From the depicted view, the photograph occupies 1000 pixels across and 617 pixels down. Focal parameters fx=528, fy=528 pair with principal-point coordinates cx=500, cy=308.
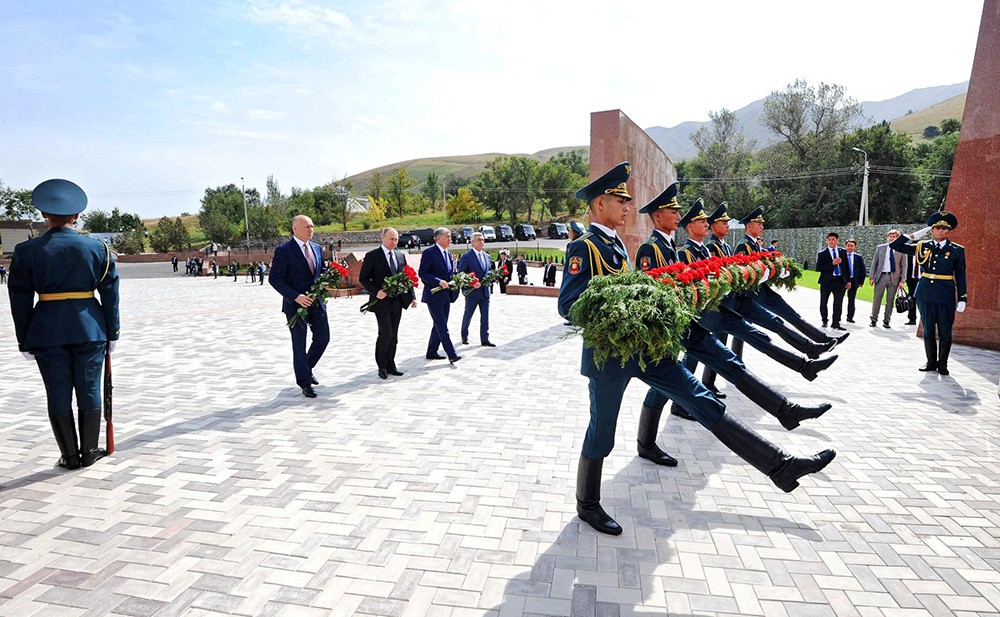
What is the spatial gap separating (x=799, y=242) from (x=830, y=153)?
15268 mm

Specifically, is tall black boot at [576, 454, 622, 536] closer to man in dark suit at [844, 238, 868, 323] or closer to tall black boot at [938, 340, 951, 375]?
tall black boot at [938, 340, 951, 375]

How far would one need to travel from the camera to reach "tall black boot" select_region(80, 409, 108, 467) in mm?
4480

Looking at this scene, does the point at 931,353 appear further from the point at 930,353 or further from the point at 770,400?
the point at 770,400

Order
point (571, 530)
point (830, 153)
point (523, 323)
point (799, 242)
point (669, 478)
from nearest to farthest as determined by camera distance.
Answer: point (571, 530) → point (669, 478) → point (523, 323) → point (799, 242) → point (830, 153)

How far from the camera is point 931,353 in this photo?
7.59m

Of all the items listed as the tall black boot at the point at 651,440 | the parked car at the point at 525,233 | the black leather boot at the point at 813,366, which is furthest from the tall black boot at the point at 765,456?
the parked car at the point at 525,233

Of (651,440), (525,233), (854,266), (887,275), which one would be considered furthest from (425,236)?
(651,440)

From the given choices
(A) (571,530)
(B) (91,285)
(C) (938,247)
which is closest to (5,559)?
(B) (91,285)

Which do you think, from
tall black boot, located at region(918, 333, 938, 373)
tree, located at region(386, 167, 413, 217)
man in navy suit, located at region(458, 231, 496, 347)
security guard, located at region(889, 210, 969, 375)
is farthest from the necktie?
tree, located at region(386, 167, 413, 217)

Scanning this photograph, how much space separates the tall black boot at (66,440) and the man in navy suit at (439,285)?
4722mm

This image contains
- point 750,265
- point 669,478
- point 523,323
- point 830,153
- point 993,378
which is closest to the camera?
point 669,478

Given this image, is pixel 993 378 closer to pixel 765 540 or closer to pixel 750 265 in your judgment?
pixel 750 265

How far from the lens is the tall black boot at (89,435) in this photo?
14.7 feet

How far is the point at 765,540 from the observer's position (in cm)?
332
